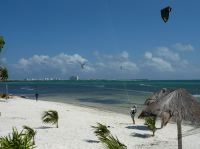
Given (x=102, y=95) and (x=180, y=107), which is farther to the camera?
(x=102, y=95)

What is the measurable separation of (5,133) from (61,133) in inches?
113

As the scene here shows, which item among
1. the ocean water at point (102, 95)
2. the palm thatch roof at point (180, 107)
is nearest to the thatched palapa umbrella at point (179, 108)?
the palm thatch roof at point (180, 107)

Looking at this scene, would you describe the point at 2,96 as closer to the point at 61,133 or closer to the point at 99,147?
the point at 61,133

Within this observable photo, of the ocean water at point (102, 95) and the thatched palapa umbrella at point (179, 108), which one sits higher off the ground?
the thatched palapa umbrella at point (179, 108)

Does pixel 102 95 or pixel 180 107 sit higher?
pixel 180 107

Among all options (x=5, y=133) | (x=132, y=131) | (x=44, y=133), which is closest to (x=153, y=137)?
(x=132, y=131)

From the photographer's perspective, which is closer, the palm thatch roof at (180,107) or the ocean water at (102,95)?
the palm thatch roof at (180,107)

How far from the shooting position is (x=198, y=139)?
19281 millimetres

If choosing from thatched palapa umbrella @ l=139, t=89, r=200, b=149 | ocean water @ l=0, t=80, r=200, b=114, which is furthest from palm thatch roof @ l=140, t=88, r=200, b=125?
ocean water @ l=0, t=80, r=200, b=114

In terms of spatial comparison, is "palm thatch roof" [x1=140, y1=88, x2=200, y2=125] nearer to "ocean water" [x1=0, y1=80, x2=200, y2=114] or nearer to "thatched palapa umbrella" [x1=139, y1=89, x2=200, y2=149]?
"thatched palapa umbrella" [x1=139, y1=89, x2=200, y2=149]

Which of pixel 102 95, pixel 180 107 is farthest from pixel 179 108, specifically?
pixel 102 95

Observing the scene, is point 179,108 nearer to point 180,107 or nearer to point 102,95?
point 180,107

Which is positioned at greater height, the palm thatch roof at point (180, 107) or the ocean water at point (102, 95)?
the palm thatch roof at point (180, 107)

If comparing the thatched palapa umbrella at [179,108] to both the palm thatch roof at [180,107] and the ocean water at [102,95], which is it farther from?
the ocean water at [102,95]
